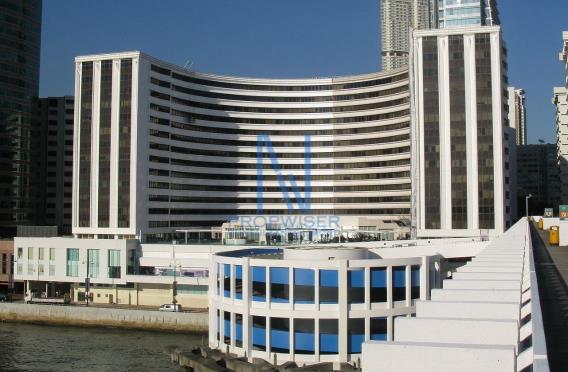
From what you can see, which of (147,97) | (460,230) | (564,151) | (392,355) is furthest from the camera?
(564,151)

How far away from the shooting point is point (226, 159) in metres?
124

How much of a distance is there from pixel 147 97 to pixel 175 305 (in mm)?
42410

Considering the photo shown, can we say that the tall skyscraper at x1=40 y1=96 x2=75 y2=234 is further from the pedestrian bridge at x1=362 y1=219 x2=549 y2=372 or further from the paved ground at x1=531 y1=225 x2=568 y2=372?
the pedestrian bridge at x1=362 y1=219 x2=549 y2=372

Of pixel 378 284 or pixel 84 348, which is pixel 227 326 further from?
pixel 84 348

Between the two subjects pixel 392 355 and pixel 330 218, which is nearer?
pixel 392 355

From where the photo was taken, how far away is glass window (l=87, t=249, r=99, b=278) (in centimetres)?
8744

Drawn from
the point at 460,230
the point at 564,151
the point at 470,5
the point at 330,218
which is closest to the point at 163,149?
the point at 330,218

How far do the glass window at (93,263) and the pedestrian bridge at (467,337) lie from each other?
8291 centimetres

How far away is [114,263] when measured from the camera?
287ft

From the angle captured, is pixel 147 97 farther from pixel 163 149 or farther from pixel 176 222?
pixel 176 222

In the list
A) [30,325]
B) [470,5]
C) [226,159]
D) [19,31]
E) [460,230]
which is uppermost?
[470,5]

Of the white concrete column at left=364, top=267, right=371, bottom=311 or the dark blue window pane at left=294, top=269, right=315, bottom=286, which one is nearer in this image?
the white concrete column at left=364, top=267, right=371, bottom=311

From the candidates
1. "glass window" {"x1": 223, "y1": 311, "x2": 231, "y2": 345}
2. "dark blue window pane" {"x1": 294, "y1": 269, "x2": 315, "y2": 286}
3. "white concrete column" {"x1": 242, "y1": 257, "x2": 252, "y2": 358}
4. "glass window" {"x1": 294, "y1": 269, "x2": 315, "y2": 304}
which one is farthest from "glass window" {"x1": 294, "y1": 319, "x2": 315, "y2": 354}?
"glass window" {"x1": 223, "y1": 311, "x2": 231, "y2": 345}

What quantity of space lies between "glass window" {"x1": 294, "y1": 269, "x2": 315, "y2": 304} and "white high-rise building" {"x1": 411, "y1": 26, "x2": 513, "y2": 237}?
164 ft
